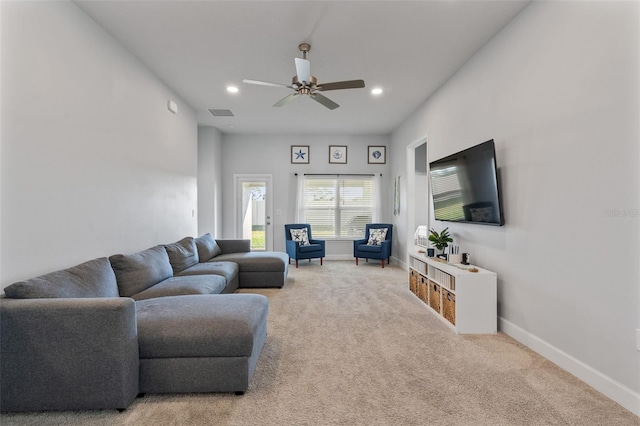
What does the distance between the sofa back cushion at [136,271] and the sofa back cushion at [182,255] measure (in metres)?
0.47

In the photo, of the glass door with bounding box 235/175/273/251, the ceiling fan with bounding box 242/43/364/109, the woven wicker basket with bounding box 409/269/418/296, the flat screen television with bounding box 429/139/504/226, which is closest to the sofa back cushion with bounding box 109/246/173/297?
the ceiling fan with bounding box 242/43/364/109

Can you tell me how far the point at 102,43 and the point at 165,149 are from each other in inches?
58.9

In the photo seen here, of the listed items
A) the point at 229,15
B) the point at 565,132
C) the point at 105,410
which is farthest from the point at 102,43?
the point at 565,132

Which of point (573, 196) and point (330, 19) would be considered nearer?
point (573, 196)

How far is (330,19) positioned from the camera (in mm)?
2787

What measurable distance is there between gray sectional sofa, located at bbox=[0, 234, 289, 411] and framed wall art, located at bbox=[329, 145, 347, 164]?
526 cm

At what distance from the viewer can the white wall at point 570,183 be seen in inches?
72.4

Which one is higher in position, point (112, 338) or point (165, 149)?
point (165, 149)

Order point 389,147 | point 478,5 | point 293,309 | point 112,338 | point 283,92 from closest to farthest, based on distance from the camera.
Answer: point 112,338, point 478,5, point 293,309, point 283,92, point 389,147

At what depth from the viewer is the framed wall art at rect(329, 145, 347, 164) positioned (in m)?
7.24

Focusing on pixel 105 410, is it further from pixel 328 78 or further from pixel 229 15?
pixel 328 78

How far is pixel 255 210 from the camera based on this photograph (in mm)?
7227

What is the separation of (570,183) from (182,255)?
410 centimetres

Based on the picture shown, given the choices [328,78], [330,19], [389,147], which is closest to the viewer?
[330,19]
